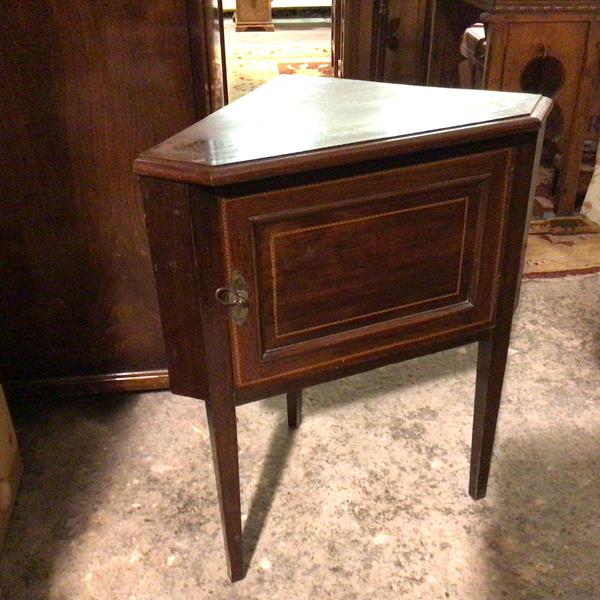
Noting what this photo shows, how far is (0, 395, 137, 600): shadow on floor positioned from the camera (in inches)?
47.7

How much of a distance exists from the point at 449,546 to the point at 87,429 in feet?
2.75

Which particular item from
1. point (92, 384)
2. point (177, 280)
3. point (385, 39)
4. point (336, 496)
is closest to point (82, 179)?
point (92, 384)

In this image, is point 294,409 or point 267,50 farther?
point 267,50

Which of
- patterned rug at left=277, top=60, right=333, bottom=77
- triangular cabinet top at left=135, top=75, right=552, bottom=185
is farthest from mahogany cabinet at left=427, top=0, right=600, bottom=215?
Result: patterned rug at left=277, top=60, right=333, bottom=77

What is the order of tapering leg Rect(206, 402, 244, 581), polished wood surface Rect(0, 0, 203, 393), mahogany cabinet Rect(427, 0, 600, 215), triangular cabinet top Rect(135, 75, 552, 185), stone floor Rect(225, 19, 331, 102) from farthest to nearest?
stone floor Rect(225, 19, 331, 102), mahogany cabinet Rect(427, 0, 600, 215), polished wood surface Rect(0, 0, 203, 393), tapering leg Rect(206, 402, 244, 581), triangular cabinet top Rect(135, 75, 552, 185)

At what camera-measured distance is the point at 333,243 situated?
2.99 ft

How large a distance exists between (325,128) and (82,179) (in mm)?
662

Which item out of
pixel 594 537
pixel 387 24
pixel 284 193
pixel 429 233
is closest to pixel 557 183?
pixel 387 24

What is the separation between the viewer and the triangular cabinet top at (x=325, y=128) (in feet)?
2.65

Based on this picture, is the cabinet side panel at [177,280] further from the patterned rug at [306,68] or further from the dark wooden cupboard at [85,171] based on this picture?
the patterned rug at [306,68]

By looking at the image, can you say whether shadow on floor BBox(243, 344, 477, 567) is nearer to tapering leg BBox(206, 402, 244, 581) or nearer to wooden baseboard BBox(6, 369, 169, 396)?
tapering leg BBox(206, 402, 244, 581)

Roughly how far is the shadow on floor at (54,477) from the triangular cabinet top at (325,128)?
0.79 metres

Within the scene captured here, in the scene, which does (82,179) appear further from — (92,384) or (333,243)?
(333,243)

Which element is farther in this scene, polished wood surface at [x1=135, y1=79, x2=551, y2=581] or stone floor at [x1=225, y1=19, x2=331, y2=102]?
stone floor at [x1=225, y1=19, x2=331, y2=102]
